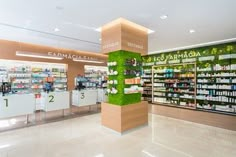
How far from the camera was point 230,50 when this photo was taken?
5637mm

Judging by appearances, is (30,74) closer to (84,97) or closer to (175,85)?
(84,97)

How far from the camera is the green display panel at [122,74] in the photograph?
4.55 metres

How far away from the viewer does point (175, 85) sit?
7.18 meters

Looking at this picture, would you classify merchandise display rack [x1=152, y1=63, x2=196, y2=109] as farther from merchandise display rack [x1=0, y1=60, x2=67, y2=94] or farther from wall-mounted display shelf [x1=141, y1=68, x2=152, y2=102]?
merchandise display rack [x1=0, y1=60, x2=67, y2=94]

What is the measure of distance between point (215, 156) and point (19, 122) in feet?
20.1

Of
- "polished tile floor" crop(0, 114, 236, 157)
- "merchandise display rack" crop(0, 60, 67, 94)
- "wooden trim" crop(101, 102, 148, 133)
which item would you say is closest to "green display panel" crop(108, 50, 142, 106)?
"wooden trim" crop(101, 102, 148, 133)

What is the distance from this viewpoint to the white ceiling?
3047mm

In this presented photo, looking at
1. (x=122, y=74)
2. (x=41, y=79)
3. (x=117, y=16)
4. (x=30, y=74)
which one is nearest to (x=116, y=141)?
(x=122, y=74)

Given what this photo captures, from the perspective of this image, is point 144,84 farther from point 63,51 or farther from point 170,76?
point 63,51

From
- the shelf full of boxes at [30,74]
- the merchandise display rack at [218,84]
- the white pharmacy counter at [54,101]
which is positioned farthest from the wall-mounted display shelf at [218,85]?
the shelf full of boxes at [30,74]

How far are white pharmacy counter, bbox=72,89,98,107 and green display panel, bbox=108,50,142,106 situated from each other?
2556mm

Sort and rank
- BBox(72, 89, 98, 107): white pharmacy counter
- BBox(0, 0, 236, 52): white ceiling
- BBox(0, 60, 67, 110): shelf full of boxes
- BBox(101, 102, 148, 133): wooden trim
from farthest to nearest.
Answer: BBox(0, 60, 67, 110): shelf full of boxes, BBox(72, 89, 98, 107): white pharmacy counter, BBox(101, 102, 148, 133): wooden trim, BBox(0, 0, 236, 52): white ceiling

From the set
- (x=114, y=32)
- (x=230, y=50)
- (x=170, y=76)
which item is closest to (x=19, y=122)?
(x=114, y=32)

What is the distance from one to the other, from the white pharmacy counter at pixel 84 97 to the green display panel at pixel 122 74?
256cm
